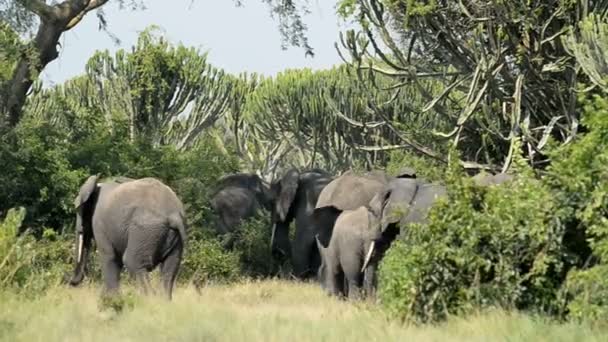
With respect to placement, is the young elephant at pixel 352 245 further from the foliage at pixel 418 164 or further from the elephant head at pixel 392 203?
the foliage at pixel 418 164

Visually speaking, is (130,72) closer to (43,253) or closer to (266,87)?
(266,87)

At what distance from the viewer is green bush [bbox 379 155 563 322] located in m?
9.93

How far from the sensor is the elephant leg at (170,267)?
12.7 m

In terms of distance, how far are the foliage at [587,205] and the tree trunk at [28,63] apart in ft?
29.4

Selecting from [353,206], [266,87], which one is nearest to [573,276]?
[353,206]

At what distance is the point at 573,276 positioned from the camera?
9602 millimetres

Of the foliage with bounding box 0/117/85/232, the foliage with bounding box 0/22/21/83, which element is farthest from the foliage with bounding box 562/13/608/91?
the foliage with bounding box 0/22/21/83

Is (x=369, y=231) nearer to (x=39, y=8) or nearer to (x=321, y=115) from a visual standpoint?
(x=39, y=8)

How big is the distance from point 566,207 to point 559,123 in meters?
8.52

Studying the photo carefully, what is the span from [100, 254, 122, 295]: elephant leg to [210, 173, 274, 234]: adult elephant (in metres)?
Result: 6.19

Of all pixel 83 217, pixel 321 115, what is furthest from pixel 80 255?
pixel 321 115

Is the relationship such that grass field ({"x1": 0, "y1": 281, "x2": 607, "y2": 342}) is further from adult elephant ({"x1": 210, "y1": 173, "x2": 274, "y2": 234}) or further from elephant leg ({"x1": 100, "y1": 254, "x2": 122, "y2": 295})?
adult elephant ({"x1": 210, "y1": 173, "x2": 274, "y2": 234})

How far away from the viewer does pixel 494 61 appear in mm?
17875

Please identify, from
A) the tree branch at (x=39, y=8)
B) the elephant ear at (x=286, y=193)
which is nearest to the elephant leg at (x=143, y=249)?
the tree branch at (x=39, y=8)
